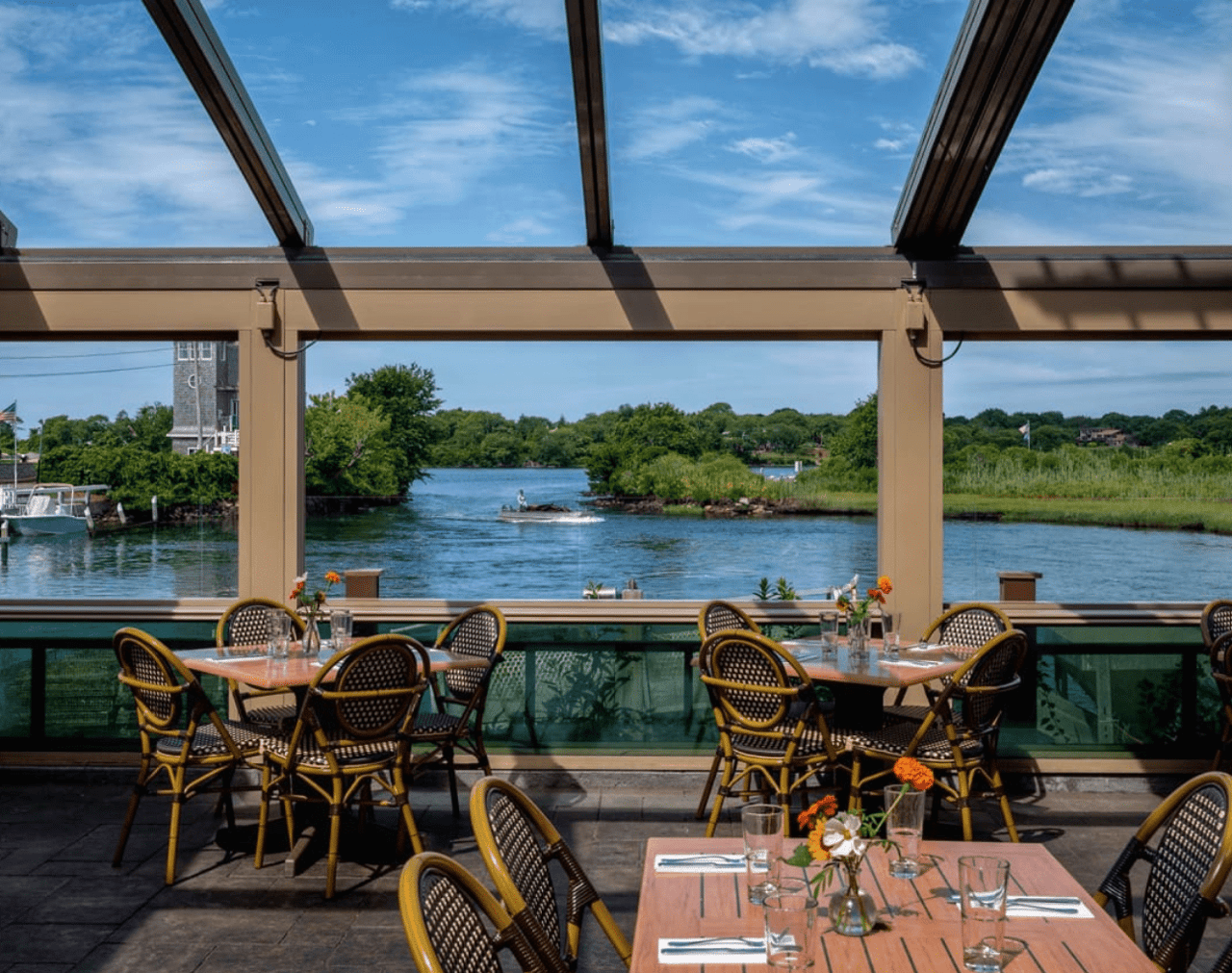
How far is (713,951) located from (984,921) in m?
0.48

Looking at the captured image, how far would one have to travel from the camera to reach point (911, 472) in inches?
233

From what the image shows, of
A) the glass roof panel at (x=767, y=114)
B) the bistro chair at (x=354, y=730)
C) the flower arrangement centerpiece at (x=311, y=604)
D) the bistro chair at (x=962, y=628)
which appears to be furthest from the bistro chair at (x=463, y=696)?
the glass roof panel at (x=767, y=114)

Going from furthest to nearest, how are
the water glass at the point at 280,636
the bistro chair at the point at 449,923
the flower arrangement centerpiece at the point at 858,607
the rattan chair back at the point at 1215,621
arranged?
the rattan chair back at the point at 1215,621 < the flower arrangement centerpiece at the point at 858,607 < the water glass at the point at 280,636 < the bistro chair at the point at 449,923

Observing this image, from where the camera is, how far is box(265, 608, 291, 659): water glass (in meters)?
4.85

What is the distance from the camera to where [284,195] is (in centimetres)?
568

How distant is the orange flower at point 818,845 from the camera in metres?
1.97

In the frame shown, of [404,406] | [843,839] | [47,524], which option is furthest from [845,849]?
[404,406]

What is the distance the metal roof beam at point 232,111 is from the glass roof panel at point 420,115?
0.09m

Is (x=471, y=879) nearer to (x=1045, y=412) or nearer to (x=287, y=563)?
(x=287, y=563)

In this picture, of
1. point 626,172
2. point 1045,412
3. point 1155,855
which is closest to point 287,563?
point 626,172

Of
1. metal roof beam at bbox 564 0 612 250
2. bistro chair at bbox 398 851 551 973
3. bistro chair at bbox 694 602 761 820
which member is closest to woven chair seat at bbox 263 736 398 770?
bistro chair at bbox 694 602 761 820

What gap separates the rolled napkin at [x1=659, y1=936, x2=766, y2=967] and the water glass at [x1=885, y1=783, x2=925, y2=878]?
0.40 meters

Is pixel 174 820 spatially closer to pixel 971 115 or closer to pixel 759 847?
pixel 759 847

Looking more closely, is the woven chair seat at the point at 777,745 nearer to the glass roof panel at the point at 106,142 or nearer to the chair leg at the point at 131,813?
the chair leg at the point at 131,813
